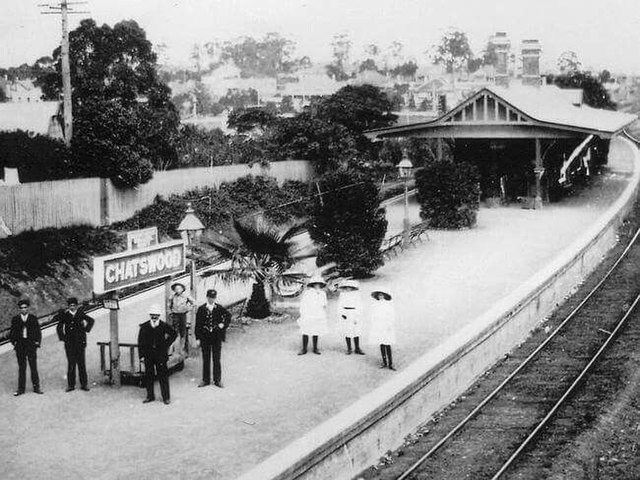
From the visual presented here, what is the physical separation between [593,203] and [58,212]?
68.4 feet

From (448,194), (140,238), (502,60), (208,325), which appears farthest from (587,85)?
(208,325)

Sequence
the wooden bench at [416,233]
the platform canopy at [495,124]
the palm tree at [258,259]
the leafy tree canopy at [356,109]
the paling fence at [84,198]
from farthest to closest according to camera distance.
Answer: the leafy tree canopy at [356,109] < the platform canopy at [495,124] < the wooden bench at [416,233] < the paling fence at [84,198] < the palm tree at [258,259]

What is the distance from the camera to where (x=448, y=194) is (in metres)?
26.2

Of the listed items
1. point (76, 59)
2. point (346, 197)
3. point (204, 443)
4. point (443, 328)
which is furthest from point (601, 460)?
point (76, 59)

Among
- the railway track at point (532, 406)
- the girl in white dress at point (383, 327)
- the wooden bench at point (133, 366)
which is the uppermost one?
the girl in white dress at point (383, 327)

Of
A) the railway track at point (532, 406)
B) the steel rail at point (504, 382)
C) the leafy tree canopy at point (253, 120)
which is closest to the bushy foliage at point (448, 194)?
the steel rail at point (504, 382)

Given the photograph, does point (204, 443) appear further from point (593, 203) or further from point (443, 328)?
point (593, 203)

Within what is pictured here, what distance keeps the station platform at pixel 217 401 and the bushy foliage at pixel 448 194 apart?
7674 mm

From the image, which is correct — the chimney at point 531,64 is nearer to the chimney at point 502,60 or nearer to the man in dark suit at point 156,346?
the chimney at point 502,60

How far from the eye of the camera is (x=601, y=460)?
10961 millimetres

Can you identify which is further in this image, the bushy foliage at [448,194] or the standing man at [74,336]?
the bushy foliage at [448,194]

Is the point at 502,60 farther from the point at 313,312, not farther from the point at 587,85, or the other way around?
the point at 587,85

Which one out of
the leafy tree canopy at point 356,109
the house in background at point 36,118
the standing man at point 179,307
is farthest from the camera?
the leafy tree canopy at point 356,109

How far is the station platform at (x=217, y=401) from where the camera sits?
8.70m
